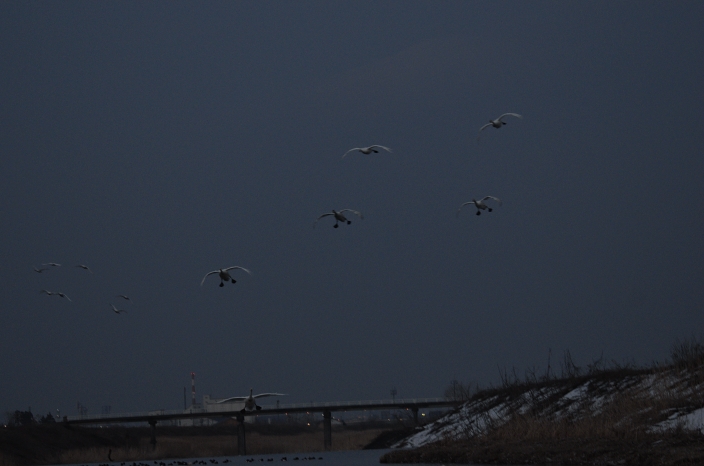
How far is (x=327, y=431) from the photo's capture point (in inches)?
4483

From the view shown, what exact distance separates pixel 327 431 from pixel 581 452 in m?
84.8

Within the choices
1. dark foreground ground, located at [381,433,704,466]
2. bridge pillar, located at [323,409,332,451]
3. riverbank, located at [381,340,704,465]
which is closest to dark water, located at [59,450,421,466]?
riverbank, located at [381,340,704,465]

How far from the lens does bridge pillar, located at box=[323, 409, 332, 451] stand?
109 metres

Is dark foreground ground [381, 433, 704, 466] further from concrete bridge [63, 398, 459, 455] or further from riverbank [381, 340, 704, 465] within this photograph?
concrete bridge [63, 398, 459, 455]

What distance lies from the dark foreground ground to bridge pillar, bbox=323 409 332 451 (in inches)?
2694

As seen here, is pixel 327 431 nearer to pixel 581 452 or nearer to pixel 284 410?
pixel 284 410

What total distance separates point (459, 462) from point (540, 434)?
3592mm

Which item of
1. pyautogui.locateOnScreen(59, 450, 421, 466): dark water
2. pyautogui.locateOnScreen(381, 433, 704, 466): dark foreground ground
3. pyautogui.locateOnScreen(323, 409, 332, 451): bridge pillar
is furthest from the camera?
pyautogui.locateOnScreen(323, 409, 332, 451): bridge pillar

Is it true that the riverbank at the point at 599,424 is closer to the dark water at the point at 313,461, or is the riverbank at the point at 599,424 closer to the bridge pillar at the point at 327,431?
the dark water at the point at 313,461

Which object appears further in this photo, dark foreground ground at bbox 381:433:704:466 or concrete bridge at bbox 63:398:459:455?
concrete bridge at bbox 63:398:459:455

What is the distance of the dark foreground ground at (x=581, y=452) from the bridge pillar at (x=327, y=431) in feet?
224

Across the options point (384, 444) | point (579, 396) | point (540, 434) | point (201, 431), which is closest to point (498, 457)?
point (540, 434)

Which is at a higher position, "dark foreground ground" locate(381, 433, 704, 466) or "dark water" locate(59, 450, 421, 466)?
"dark water" locate(59, 450, 421, 466)

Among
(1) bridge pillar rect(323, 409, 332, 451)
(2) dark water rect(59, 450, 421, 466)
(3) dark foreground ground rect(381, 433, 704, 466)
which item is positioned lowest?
(3) dark foreground ground rect(381, 433, 704, 466)
